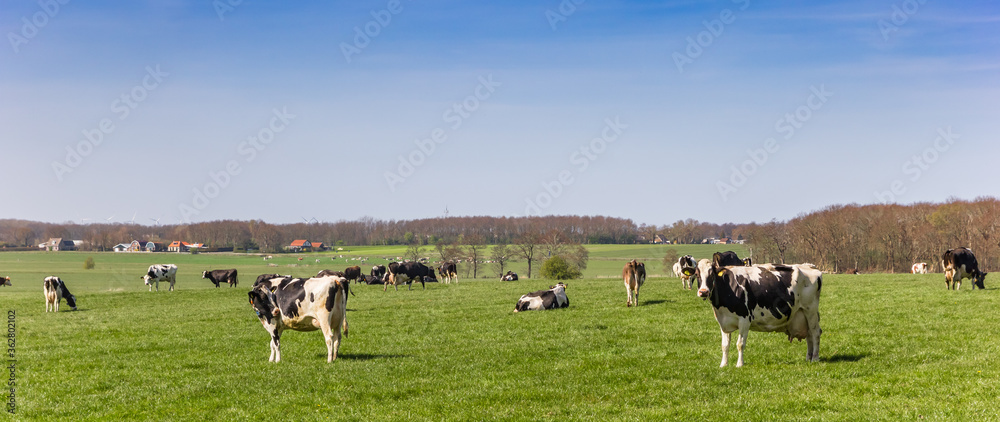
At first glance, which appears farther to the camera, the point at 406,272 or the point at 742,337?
the point at 406,272

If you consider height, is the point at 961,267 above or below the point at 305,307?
above

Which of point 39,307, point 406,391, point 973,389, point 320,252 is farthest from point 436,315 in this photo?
point 320,252

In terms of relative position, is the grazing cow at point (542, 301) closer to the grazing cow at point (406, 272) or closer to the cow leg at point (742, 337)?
the cow leg at point (742, 337)

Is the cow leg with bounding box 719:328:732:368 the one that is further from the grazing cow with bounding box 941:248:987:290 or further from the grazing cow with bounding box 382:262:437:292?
the grazing cow with bounding box 382:262:437:292

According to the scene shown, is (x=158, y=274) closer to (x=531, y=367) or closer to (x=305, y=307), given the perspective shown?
(x=305, y=307)

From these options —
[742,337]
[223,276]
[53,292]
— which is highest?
[742,337]

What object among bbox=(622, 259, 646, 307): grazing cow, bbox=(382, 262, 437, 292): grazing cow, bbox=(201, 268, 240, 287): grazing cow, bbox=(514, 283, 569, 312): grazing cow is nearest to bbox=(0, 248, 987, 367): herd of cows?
bbox=(622, 259, 646, 307): grazing cow

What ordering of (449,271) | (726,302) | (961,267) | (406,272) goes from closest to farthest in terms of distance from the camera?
(726,302)
(961,267)
(406,272)
(449,271)

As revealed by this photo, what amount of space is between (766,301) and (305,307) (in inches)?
401

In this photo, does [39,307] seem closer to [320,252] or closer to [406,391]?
[406,391]

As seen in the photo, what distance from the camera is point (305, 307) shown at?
16109 mm

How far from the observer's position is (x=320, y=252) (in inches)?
6393

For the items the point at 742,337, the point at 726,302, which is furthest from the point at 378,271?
the point at 742,337

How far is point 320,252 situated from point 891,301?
149976 millimetres
